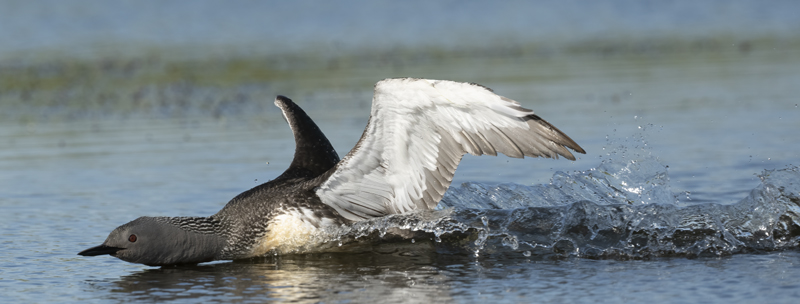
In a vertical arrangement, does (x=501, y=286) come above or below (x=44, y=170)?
below

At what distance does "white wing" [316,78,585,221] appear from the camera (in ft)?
20.0

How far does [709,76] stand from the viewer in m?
16.0

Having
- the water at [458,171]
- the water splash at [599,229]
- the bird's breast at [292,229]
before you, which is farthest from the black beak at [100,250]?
the water splash at [599,229]

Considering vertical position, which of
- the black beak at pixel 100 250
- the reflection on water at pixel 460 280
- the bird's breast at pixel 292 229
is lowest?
the reflection on water at pixel 460 280

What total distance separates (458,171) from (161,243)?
12.4 feet

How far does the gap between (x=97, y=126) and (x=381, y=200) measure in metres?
7.51

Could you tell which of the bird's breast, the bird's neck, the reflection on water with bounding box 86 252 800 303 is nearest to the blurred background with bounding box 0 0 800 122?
the bird's neck

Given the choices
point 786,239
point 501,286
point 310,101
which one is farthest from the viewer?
point 310,101

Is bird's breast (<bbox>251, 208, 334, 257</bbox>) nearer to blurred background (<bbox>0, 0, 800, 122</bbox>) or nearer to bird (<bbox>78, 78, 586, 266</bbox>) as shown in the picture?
bird (<bbox>78, 78, 586, 266</bbox>)

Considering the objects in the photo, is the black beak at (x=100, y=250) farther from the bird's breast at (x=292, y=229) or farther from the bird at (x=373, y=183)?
the bird's breast at (x=292, y=229)

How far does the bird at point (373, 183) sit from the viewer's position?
246 inches

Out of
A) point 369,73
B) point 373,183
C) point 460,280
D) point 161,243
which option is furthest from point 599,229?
point 369,73

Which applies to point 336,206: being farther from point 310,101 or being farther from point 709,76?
point 709,76

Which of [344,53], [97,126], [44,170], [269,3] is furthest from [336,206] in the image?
[269,3]
